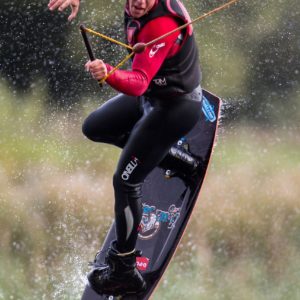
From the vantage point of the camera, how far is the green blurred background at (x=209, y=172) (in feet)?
26.5

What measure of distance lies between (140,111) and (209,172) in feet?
13.4

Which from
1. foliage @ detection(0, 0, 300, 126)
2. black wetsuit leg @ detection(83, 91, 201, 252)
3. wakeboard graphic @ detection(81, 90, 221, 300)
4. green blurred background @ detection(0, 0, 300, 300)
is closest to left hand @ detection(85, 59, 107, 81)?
black wetsuit leg @ detection(83, 91, 201, 252)

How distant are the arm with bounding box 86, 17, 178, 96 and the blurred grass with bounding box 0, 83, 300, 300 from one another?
3.31 metres

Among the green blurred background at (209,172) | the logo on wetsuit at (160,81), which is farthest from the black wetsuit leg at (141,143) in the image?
the green blurred background at (209,172)

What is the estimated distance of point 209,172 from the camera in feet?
29.4

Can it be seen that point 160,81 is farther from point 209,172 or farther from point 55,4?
point 209,172

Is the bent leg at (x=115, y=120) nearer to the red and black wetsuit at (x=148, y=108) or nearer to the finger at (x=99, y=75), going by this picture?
the red and black wetsuit at (x=148, y=108)

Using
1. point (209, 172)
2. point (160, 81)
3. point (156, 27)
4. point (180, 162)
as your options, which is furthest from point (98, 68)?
point (209, 172)

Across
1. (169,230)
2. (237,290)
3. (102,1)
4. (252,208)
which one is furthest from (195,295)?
(102,1)

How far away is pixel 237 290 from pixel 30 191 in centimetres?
219

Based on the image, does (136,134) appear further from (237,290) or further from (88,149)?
(88,149)

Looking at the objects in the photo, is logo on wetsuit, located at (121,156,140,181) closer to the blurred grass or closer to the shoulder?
the shoulder

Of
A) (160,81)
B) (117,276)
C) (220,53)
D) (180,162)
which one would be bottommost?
(220,53)

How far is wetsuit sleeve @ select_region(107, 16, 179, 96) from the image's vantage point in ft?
13.7
